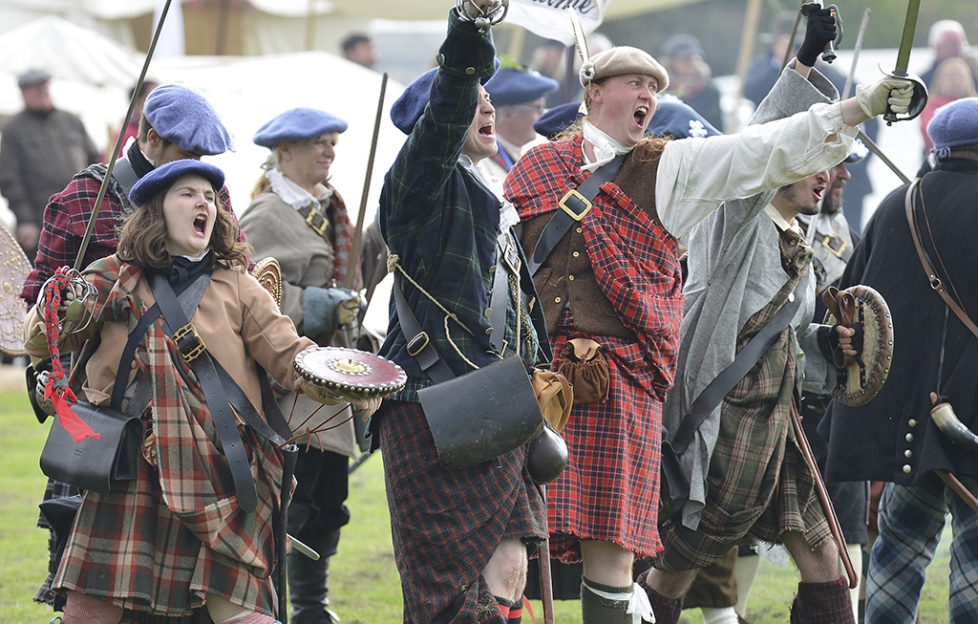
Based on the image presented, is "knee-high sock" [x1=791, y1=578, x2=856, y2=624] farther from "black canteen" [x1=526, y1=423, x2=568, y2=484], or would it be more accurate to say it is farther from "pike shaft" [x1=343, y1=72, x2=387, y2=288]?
"pike shaft" [x1=343, y1=72, x2=387, y2=288]

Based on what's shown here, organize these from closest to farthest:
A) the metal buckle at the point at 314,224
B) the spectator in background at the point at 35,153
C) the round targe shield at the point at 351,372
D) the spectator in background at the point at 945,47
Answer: the round targe shield at the point at 351,372
the metal buckle at the point at 314,224
the spectator in background at the point at 35,153
the spectator in background at the point at 945,47

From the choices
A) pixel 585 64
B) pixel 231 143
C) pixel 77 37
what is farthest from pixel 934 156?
pixel 77 37

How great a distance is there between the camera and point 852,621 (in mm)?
5383

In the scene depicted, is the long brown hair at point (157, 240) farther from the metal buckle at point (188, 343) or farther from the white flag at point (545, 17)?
the white flag at point (545, 17)

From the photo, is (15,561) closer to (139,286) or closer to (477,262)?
(139,286)

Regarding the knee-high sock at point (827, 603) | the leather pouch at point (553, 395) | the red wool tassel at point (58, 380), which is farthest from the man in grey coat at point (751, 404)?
the red wool tassel at point (58, 380)

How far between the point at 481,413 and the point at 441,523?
36cm

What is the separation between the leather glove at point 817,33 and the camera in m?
4.86

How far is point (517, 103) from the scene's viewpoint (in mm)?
8172

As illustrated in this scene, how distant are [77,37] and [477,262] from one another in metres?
11.4

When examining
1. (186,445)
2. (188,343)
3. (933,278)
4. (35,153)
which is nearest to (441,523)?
(186,445)

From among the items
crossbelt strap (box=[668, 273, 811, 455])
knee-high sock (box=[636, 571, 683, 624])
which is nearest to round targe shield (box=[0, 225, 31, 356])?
crossbelt strap (box=[668, 273, 811, 455])

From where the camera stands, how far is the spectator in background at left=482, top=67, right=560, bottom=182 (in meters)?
8.09

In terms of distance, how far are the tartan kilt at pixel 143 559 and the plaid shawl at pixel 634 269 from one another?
1.51 meters
